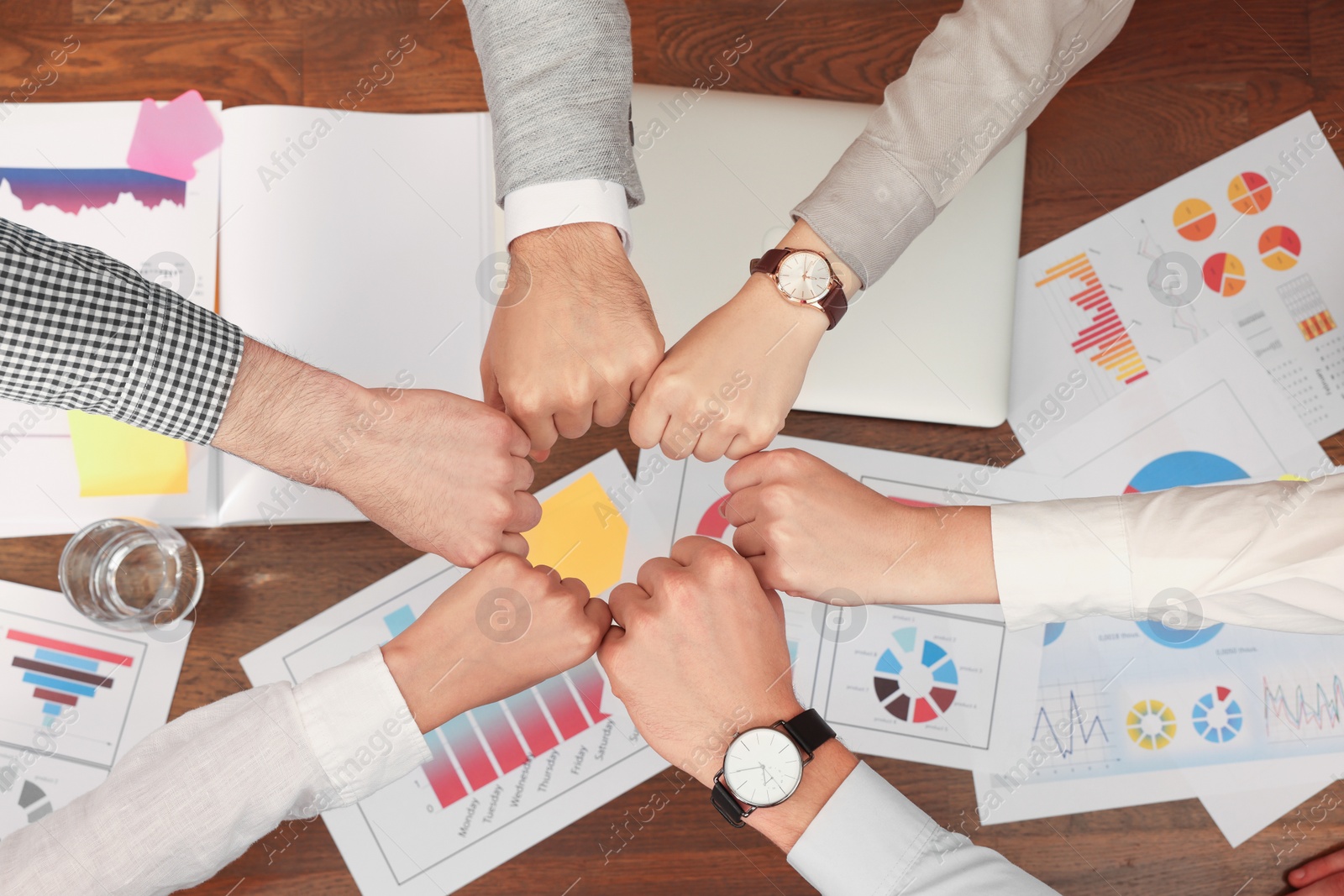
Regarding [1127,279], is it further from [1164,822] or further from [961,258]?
[1164,822]

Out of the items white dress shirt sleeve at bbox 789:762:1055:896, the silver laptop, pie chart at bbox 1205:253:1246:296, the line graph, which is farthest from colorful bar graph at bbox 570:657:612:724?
pie chart at bbox 1205:253:1246:296

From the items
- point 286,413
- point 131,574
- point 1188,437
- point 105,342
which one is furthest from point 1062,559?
point 131,574

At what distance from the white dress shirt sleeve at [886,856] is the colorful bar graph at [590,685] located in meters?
0.31

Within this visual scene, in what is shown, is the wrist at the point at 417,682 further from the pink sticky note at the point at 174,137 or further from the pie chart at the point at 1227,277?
the pie chart at the point at 1227,277

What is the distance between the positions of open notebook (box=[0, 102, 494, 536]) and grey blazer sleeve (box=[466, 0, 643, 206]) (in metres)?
0.19

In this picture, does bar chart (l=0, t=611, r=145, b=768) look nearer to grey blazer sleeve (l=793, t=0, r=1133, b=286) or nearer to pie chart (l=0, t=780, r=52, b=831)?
pie chart (l=0, t=780, r=52, b=831)

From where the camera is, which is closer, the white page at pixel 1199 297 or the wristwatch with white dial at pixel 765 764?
the wristwatch with white dial at pixel 765 764

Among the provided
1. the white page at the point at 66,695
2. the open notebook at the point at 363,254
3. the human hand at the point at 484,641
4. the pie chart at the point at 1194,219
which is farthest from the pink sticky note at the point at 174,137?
the pie chart at the point at 1194,219

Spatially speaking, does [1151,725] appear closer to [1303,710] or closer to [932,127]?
[1303,710]

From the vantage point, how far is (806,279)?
93 centimetres

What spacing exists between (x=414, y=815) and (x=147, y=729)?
34cm

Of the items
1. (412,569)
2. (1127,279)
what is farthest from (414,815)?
(1127,279)

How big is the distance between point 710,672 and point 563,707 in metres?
0.26

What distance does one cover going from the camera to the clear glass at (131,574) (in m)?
1.03
